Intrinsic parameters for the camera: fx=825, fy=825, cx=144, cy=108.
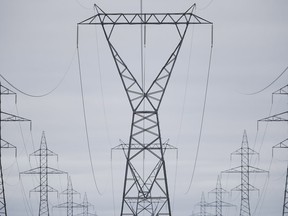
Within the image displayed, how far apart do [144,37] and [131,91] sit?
138 inches

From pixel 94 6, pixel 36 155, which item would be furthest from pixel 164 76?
pixel 36 155

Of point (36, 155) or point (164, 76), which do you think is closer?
point (164, 76)

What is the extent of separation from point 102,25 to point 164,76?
4.10m

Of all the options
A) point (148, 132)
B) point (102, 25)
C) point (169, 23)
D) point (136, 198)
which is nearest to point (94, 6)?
point (102, 25)

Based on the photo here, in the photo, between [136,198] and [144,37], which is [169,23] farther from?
[136,198]

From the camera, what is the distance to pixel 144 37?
1698 inches

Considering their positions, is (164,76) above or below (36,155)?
above

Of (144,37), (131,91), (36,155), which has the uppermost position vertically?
(144,37)

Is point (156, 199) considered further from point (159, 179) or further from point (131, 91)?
point (131, 91)

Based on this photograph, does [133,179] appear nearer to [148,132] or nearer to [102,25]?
[148,132]

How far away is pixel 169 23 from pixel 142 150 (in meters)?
6.53

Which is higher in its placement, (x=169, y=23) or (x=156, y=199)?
(x=169, y=23)

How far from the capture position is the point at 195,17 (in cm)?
4222

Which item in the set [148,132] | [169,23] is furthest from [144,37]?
[148,132]
